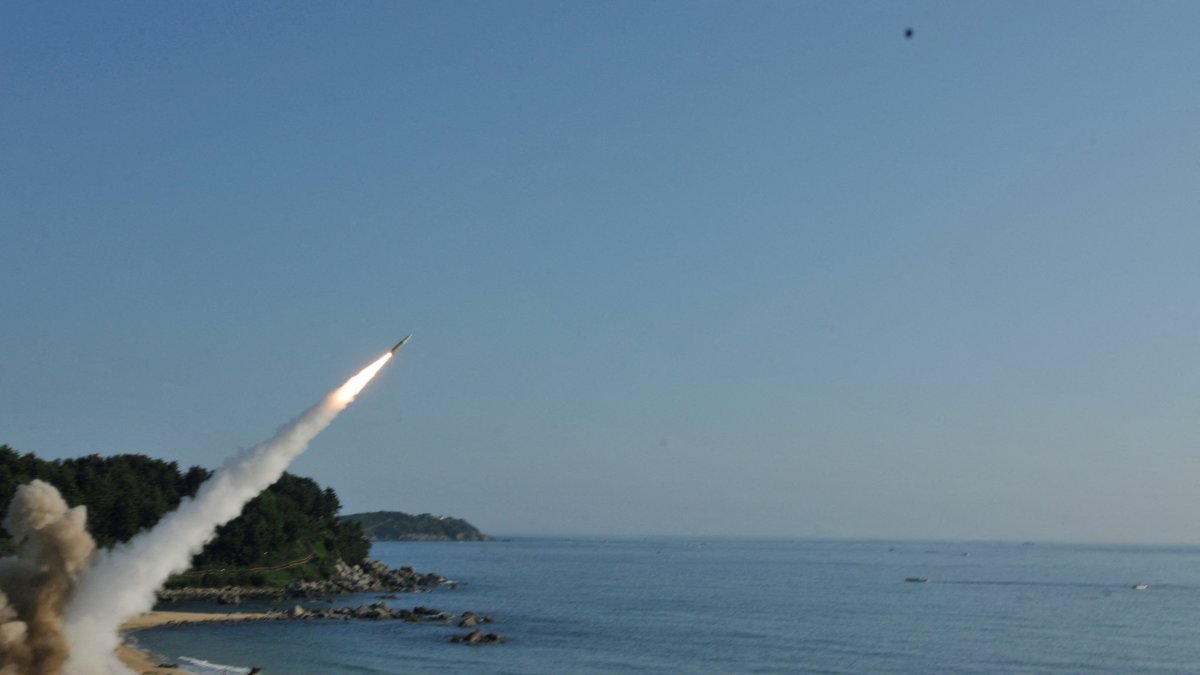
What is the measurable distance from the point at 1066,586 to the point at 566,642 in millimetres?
118618

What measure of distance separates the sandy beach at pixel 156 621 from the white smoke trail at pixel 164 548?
65.1 ft

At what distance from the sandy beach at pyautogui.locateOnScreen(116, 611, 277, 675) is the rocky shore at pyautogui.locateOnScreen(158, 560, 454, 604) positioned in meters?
12.6

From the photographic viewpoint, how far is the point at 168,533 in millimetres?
41500

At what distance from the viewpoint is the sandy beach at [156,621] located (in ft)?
207

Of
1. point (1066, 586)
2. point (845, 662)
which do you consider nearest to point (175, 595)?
point (845, 662)

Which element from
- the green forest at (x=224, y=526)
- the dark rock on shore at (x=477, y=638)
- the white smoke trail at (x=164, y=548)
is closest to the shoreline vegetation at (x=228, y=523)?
the green forest at (x=224, y=526)

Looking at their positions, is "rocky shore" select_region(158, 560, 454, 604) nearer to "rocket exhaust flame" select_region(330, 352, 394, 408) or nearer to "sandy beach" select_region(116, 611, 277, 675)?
"sandy beach" select_region(116, 611, 277, 675)

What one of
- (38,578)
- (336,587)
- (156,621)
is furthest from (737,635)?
(38,578)

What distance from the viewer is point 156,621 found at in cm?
9106

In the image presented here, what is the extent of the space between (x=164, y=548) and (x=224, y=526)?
92.9m

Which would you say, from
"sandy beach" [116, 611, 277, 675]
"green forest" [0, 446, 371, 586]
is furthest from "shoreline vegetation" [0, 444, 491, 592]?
"sandy beach" [116, 611, 277, 675]

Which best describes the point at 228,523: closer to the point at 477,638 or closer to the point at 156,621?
the point at 156,621

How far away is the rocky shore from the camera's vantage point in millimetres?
114625

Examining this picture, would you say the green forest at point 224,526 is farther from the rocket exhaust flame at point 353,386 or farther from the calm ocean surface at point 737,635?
the rocket exhaust flame at point 353,386
